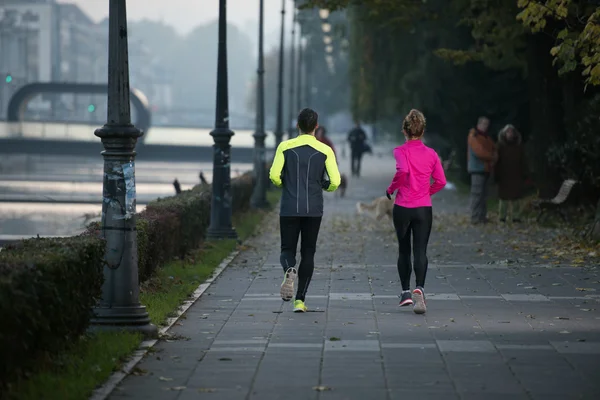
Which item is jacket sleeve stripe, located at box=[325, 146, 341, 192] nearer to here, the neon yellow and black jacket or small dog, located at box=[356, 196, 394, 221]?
the neon yellow and black jacket

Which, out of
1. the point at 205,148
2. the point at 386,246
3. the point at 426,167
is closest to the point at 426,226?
the point at 426,167

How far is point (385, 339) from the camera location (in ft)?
34.5

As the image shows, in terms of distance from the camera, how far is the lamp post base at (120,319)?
10.8m

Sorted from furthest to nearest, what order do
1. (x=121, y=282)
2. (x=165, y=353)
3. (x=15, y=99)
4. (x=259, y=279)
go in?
(x=15, y=99) < (x=259, y=279) < (x=121, y=282) < (x=165, y=353)

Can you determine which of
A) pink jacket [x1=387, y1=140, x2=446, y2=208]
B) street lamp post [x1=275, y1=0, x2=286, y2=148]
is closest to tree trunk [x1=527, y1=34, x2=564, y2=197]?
pink jacket [x1=387, y1=140, x2=446, y2=208]

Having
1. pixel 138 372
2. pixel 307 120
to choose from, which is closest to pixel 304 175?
pixel 307 120

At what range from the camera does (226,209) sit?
2203cm

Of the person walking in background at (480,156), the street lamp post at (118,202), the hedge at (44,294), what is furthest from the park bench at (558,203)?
the street lamp post at (118,202)

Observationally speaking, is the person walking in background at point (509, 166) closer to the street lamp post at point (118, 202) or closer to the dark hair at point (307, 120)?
the dark hair at point (307, 120)

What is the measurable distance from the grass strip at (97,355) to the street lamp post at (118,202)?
1.15 feet

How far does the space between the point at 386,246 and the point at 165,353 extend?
11.4 metres

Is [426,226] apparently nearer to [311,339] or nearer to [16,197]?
[311,339]

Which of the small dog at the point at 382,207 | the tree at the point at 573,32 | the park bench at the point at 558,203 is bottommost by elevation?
the small dog at the point at 382,207

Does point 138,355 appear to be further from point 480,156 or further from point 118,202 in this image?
point 480,156
